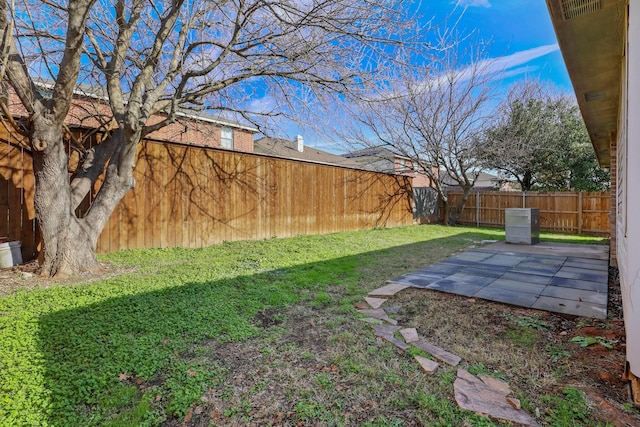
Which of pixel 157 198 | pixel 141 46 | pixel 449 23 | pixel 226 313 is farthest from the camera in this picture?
pixel 157 198

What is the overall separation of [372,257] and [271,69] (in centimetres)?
385

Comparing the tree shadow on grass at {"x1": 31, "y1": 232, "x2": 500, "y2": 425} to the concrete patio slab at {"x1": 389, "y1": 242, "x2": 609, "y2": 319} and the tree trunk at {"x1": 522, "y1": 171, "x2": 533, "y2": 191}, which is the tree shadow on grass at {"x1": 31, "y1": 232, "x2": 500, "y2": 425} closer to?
the concrete patio slab at {"x1": 389, "y1": 242, "x2": 609, "y2": 319}

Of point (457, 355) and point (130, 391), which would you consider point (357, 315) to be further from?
point (130, 391)

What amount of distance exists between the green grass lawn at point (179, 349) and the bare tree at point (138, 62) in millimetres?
1217

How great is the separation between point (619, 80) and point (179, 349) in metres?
5.58

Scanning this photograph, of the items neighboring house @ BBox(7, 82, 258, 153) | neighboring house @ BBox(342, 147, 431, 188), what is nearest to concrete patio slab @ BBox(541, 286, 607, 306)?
neighboring house @ BBox(7, 82, 258, 153)

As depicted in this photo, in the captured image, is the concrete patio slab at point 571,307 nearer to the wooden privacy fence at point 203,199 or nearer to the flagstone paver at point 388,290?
the flagstone paver at point 388,290

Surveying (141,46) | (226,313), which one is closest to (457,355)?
(226,313)

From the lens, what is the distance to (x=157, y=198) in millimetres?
5703

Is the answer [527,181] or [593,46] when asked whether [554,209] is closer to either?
[527,181]

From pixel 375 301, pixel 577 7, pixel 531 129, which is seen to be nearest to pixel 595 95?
pixel 577 7

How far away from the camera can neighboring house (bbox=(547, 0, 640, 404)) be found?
1834 mm

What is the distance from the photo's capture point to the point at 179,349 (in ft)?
7.69

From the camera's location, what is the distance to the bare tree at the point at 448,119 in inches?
453
